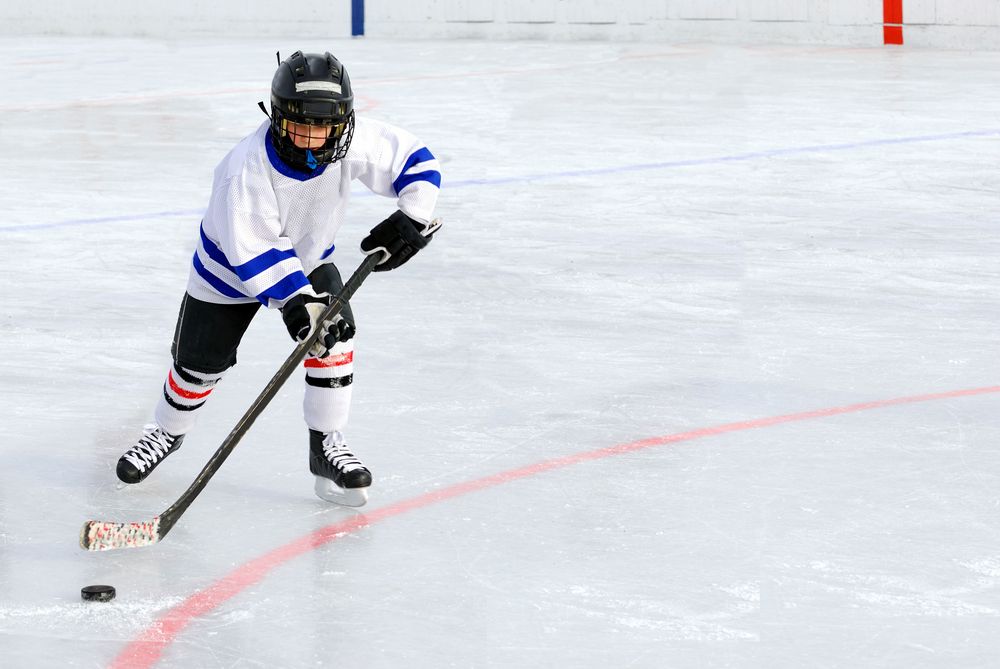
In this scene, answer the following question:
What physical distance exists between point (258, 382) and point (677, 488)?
1433mm

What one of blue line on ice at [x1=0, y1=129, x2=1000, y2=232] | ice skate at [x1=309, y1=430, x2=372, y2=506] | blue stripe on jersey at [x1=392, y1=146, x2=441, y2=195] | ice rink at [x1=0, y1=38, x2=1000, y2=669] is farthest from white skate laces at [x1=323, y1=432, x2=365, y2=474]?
blue line on ice at [x1=0, y1=129, x2=1000, y2=232]

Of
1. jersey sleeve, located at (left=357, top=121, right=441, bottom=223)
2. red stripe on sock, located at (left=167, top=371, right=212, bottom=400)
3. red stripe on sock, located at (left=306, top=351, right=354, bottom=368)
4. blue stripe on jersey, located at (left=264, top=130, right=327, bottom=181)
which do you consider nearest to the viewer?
blue stripe on jersey, located at (left=264, top=130, right=327, bottom=181)

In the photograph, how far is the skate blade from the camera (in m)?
3.51

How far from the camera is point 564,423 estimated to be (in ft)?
13.5

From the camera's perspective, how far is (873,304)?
5.37m

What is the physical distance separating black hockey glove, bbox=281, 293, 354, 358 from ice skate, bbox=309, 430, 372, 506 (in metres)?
0.31

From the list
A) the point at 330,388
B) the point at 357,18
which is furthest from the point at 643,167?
the point at 357,18

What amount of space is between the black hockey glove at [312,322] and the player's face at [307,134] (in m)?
0.31

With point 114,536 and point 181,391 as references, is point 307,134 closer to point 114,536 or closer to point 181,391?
point 181,391

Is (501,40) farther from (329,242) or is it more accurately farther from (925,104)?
(329,242)

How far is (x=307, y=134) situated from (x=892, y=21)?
1169cm

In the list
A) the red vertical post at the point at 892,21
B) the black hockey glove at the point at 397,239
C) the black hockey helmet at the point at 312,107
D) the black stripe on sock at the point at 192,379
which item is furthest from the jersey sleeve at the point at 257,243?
the red vertical post at the point at 892,21

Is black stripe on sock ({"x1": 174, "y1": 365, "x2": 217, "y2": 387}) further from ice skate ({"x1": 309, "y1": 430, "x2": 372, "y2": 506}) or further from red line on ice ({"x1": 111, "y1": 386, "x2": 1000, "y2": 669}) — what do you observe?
red line on ice ({"x1": 111, "y1": 386, "x2": 1000, "y2": 669})

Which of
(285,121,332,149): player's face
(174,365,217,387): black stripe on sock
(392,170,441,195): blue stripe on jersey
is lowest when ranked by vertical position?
(174,365,217,387): black stripe on sock
